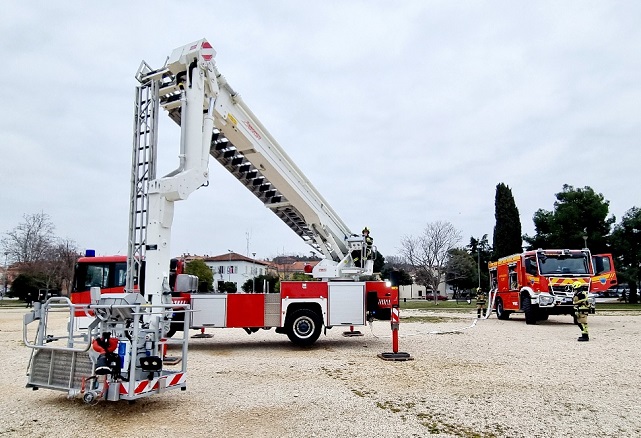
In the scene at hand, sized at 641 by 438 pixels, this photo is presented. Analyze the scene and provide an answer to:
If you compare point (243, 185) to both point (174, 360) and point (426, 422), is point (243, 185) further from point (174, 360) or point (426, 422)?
point (426, 422)

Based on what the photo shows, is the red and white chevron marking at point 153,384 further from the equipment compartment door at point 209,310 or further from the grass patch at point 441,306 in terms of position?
the grass patch at point 441,306

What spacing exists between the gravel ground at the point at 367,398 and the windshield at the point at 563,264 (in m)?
5.90

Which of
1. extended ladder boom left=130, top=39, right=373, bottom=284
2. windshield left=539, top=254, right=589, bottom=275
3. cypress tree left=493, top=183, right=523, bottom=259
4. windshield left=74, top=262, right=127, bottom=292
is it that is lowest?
windshield left=74, top=262, right=127, bottom=292

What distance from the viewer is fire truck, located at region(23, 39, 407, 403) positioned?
6371mm

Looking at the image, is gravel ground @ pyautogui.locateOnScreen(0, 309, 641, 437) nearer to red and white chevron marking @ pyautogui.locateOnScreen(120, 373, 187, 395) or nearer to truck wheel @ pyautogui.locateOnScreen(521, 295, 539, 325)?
red and white chevron marking @ pyautogui.locateOnScreen(120, 373, 187, 395)

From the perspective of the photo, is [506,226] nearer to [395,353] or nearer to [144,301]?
A: [395,353]

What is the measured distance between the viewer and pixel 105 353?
6074mm

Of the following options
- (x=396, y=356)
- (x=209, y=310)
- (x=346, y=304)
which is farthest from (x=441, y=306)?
(x=209, y=310)

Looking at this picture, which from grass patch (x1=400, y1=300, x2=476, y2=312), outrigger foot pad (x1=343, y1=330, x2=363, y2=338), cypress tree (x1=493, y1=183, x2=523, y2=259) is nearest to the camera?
outrigger foot pad (x1=343, y1=330, x2=363, y2=338)

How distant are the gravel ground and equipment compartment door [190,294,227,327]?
73cm

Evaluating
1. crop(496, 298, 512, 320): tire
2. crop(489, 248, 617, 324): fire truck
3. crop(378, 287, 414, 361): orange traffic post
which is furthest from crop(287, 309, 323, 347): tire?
crop(496, 298, 512, 320): tire

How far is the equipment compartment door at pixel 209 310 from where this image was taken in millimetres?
11680

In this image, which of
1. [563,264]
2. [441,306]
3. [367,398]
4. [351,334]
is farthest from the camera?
[441,306]

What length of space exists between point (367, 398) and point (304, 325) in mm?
5266
